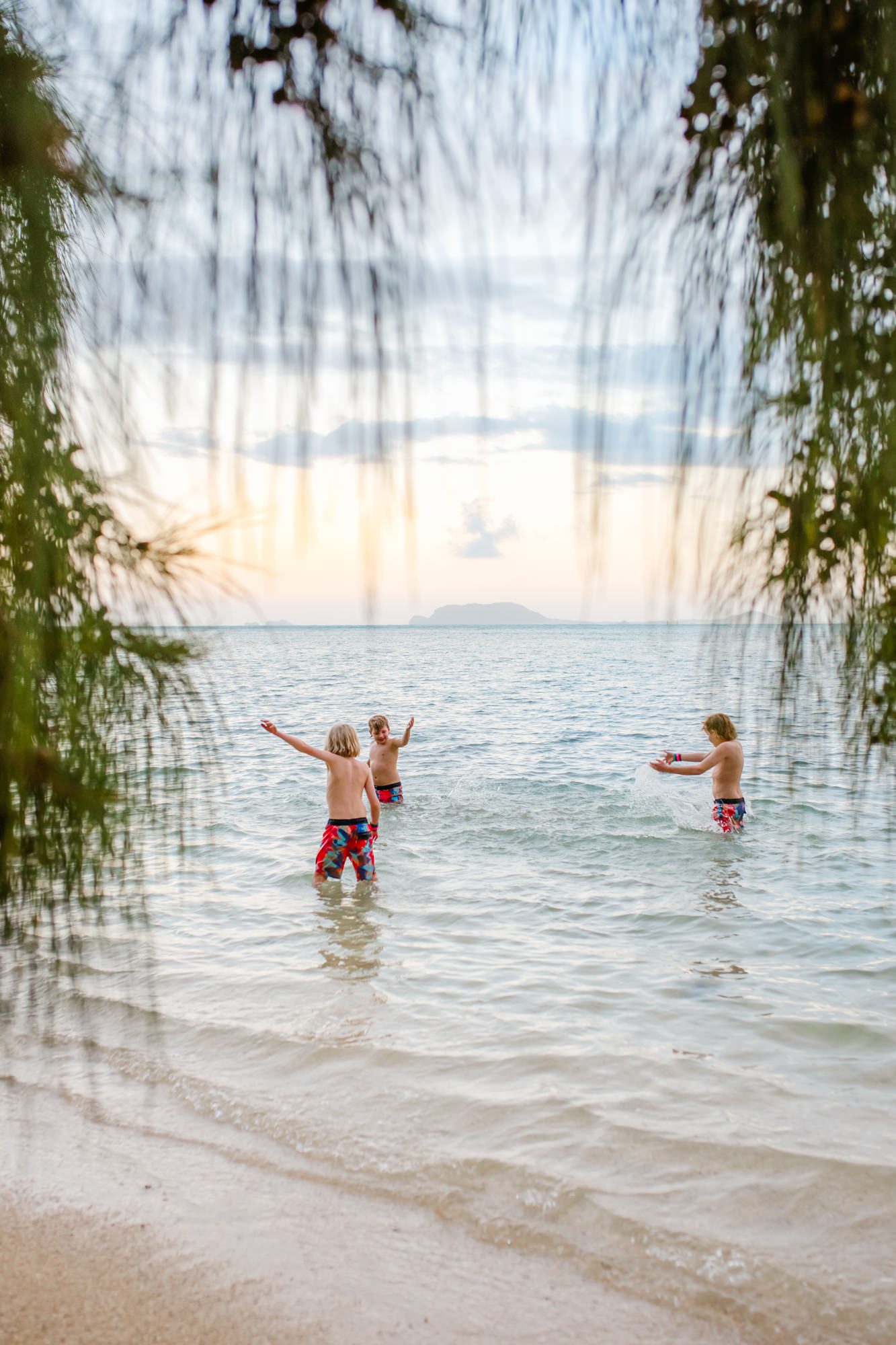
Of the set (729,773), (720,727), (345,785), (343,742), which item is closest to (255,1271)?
(345,785)

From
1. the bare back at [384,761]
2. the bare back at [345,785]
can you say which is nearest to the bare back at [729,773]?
the bare back at [345,785]

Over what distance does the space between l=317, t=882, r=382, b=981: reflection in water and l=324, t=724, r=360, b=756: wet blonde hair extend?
6.02ft

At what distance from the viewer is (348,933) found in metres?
10.2

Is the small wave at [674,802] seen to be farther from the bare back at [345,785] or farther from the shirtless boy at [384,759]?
the bare back at [345,785]

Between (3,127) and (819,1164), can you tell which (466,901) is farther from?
(3,127)

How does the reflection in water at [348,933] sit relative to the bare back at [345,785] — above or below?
below

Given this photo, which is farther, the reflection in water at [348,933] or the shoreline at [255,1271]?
the reflection in water at [348,933]

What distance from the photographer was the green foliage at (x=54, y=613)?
1341 mm

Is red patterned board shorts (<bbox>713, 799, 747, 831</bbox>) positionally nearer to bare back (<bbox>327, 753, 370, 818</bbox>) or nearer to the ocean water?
the ocean water

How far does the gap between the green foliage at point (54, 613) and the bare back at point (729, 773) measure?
11.7 metres

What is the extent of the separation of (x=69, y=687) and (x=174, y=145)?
2.59ft

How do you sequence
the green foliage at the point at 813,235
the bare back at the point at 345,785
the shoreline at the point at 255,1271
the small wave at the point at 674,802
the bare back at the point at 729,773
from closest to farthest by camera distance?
the green foliage at the point at 813,235, the shoreline at the point at 255,1271, the bare back at the point at 345,785, the bare back at the point at 729,773, the small wave at the point at 674,802

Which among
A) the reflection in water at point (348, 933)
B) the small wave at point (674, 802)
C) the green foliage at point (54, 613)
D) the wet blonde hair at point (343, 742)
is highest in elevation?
the green foliage at point (54, 613)

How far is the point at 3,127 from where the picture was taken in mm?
1347
